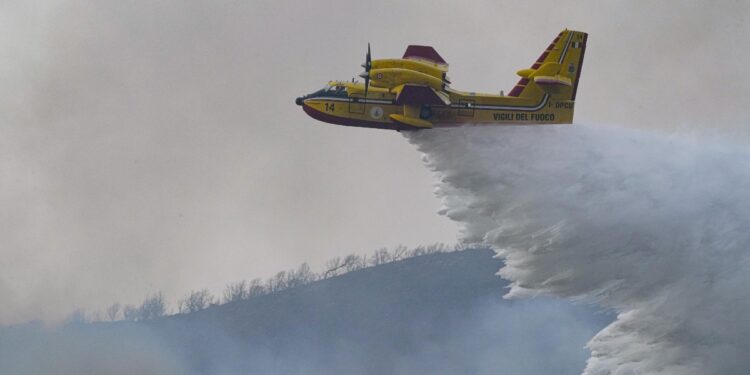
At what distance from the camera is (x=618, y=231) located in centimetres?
5181

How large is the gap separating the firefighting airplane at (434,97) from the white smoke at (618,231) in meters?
0.63

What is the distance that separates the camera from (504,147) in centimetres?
5278

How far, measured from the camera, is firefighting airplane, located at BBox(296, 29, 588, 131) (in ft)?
172

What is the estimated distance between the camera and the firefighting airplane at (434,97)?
52.3 meters

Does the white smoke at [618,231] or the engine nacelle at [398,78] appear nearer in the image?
the white smoke at [618,231]

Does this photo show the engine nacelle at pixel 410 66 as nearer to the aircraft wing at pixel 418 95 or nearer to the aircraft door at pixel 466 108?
the aircraft wing at pixel 418 95

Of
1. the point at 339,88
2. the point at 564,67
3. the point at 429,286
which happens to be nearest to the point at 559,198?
the point at 564,67

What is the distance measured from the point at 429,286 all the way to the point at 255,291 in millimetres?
18240

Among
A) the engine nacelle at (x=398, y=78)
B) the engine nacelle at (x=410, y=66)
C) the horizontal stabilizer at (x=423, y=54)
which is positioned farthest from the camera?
the horizontal stabilizer at (x=423, y=54)

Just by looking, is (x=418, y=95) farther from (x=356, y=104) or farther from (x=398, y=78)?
(x=356, y=104)

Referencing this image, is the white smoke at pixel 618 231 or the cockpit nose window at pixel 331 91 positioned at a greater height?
the cockpit nose window at pixel 331 91

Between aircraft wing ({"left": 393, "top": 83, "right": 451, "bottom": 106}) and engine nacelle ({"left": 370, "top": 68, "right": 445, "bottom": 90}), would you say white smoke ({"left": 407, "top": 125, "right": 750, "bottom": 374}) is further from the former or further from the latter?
engine nacelle ({"left": 370, "top": 68, "right": 445, "bottom": 90})

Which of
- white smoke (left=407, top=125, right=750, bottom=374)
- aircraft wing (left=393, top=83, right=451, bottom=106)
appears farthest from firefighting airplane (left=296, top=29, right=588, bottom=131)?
white smoke (left=407, top=125, right=750, bottom=374)

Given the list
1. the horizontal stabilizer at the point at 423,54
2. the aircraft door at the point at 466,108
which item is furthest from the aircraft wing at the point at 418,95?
the horizontal stabilizer at the point at 423,54
